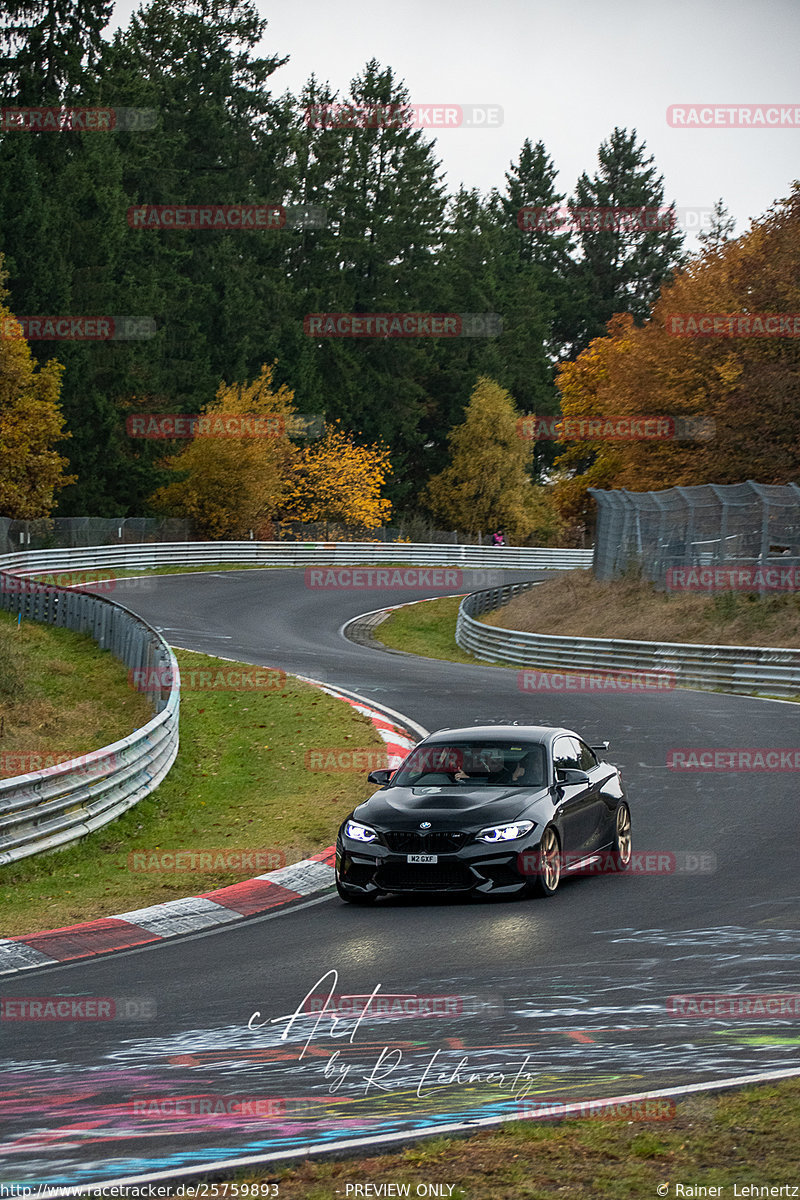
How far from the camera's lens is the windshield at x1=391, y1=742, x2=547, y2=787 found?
12195 mm

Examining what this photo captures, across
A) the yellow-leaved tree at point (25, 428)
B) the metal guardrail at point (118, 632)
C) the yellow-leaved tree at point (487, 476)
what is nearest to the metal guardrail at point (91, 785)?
the metal guardrail at point (118, 632)

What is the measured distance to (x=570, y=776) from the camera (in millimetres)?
12195

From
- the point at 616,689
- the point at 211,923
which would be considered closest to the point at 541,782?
the point at 211,923

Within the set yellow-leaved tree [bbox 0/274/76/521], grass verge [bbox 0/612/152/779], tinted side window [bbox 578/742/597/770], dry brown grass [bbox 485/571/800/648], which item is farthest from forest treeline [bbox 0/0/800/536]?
tinted side window [bbox 578/742/597/770]

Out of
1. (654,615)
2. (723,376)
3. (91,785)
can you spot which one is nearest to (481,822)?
(91,785)

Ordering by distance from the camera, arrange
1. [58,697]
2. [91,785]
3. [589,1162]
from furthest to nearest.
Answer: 1. [58,697]
2. [91,785]
3. [589,1162]

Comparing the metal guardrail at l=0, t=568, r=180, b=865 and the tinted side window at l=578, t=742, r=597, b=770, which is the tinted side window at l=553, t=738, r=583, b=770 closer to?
the tinted side window at l=578, t=742, r=597, b=770

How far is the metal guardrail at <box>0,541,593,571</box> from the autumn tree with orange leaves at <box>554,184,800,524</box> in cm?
1136

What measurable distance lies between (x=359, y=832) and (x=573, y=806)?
187cm

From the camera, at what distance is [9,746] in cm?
1947

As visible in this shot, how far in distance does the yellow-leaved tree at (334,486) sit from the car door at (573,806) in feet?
225

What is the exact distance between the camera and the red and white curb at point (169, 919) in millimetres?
10117

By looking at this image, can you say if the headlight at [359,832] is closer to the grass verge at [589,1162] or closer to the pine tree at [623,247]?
the grass verge at [589,1162]

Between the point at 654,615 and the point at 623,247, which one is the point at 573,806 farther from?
the point at 623,247
